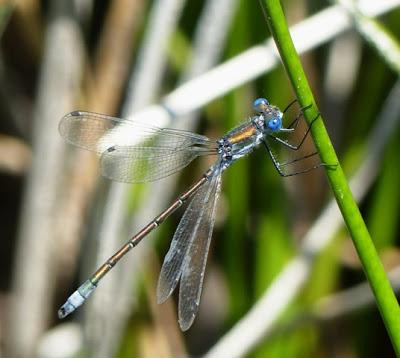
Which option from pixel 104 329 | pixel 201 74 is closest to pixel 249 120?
pixel 201 74

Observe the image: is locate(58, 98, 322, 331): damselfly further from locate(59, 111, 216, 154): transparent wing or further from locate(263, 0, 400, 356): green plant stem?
locate(263, 0, 400, 356): green plant stem

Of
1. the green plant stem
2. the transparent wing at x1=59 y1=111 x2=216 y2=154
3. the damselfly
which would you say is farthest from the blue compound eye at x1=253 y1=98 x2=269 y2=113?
the green plant stem

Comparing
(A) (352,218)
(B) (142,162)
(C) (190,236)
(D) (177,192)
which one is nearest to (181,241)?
(C) (190,236)

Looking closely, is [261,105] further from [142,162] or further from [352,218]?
[352,218]

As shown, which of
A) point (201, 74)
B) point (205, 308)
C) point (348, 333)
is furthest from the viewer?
point (205, 308)

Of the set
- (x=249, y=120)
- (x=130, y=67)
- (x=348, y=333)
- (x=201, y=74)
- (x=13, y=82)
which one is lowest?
(x=348, y=333)

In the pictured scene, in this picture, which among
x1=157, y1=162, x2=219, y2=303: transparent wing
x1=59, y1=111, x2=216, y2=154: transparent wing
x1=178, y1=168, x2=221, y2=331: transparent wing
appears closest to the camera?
x1=178, y1=168, x2=221, y2=331: transparent wing

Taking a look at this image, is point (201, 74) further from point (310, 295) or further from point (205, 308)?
point (205, 308)

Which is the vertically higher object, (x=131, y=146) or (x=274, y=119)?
(x=131, y=146)
